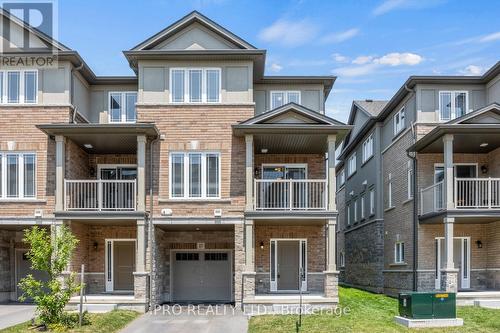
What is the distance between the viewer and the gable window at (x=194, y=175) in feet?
66.4

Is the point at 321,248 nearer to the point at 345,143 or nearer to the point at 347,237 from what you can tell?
the point at 347,237

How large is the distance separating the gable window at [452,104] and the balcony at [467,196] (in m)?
2.73

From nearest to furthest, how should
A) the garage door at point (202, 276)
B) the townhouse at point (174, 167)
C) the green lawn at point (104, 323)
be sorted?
the green lawn at point (104, 323) → the townhouse at point (174, 167) → the garage door at point (202, 276)

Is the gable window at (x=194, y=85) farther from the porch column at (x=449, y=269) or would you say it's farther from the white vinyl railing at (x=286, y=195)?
the porch column at (x=449, y=269)

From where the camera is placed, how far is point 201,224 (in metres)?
20.1

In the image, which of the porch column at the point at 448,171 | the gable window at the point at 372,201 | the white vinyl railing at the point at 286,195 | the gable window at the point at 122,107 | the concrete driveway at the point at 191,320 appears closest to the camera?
the concrete driveway at the point at 191,320

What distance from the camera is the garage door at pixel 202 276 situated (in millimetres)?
22438

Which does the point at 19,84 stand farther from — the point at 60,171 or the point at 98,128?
the point at 98,128

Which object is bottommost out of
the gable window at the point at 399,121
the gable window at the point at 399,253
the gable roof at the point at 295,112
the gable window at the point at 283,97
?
the gable window at the point at 399,253

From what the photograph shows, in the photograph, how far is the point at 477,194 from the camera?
1966 centimetres

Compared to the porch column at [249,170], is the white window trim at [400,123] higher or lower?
higher

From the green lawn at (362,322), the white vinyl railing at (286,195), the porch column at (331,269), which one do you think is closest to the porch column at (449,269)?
the green lawn at (362,322)

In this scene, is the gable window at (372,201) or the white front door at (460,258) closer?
the white front door at (460,258)

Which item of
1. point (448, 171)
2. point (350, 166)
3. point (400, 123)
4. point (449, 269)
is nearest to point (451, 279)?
point (449, 269)
